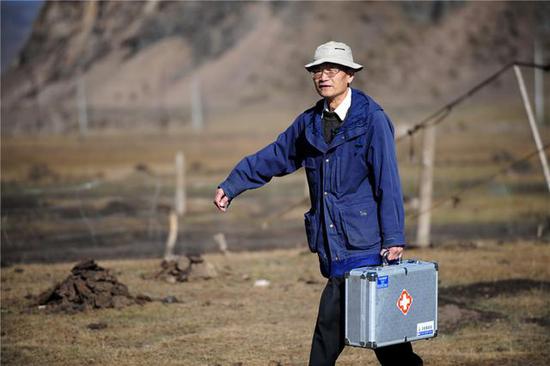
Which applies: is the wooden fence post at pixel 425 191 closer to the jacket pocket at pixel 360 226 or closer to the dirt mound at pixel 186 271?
the dirt mound at pixel 186 271

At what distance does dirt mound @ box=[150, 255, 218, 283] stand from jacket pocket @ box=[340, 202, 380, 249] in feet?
19.5

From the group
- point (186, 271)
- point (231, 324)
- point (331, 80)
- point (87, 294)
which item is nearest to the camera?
point (331, 80)

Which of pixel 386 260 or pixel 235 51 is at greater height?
pixel 235 51

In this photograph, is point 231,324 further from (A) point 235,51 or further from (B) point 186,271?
(A) point 235,51

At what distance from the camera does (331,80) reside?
592 cm

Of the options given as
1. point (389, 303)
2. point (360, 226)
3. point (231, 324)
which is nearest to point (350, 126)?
point (360, 226)

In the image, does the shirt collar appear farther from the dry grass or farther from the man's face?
the dry grass

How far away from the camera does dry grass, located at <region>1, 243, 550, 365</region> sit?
827cm

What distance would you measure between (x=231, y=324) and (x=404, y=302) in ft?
12.5

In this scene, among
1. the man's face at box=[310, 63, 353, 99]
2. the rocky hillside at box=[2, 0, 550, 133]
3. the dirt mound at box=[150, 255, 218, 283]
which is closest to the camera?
the man's face at box=[310, 63, 353, 99]

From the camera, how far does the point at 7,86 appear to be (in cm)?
8994

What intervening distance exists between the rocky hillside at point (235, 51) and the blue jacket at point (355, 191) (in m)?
72.4

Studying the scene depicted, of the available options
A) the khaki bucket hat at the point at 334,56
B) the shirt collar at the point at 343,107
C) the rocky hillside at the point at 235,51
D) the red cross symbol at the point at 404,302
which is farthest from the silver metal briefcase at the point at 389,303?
the rocky hillside at the point at 235,51

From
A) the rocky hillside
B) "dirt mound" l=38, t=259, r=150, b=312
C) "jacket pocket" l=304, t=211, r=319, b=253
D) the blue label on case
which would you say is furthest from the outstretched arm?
the rocky hillside
